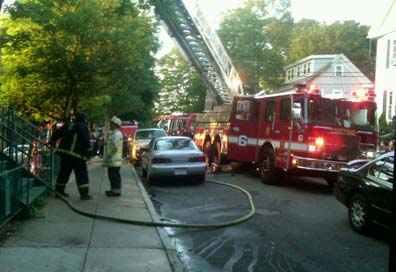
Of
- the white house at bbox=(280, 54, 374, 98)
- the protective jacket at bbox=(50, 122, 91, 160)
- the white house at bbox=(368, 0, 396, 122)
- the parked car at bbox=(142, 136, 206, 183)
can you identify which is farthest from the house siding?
the protective jacket at bbox=(50, 122, 91, 160)

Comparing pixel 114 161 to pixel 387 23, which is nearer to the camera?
pixel 114 161

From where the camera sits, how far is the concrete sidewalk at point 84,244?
555 cm

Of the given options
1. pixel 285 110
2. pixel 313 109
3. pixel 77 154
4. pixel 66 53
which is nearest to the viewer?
pixel 77 154

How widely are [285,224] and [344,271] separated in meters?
2.53

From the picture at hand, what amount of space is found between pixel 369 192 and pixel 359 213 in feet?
1.53

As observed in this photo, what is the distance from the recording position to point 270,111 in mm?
13969

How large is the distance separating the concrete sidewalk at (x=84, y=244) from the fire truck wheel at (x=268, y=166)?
16.2 feet

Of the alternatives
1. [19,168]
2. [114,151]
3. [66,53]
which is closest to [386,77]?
[66,53]

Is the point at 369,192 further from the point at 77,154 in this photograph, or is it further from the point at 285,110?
the point at 285,110

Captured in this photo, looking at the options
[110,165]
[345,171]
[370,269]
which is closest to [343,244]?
[370,269]

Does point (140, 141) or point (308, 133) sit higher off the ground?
point (308, 133)

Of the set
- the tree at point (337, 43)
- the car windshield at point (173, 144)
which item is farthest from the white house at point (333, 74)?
the car windshield at point (173, 144)

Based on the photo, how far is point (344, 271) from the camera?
5922 millimetres

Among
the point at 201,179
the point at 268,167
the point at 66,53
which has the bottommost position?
the point at 201,179
